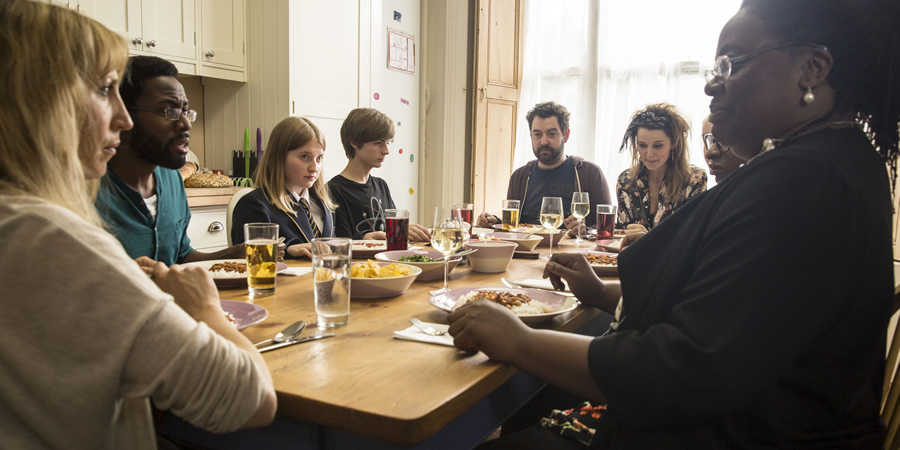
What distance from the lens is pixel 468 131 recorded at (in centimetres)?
509

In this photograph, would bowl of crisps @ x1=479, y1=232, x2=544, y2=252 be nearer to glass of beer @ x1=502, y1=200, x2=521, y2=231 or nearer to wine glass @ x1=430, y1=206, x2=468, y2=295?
glass of beer @ x1=502, y1=200, x2=521, y2=231

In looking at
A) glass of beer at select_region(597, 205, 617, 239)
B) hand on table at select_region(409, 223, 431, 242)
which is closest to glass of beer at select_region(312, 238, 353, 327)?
hand on table at select_region(409, 223, 431, 242)

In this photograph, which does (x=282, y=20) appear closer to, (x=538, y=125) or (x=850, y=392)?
(x=538, y=125)

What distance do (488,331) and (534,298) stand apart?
0.38 meters

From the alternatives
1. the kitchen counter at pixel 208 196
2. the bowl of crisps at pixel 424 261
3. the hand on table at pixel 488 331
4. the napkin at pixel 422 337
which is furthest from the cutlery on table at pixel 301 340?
the kitchen counter at pixel 208 196

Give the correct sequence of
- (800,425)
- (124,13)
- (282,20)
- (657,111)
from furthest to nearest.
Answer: (282,20), (657,111), (124,13), (800,425)

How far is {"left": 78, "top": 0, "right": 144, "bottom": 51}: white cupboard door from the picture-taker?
→ 2857 millimetres

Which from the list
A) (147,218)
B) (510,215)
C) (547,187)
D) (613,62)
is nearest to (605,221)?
(510,215)

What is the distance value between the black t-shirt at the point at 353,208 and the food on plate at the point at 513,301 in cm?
167

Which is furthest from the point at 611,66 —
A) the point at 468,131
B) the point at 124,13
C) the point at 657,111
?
→ the point at 124,13

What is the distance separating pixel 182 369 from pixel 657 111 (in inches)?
118

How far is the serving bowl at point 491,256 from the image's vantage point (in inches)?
66.7

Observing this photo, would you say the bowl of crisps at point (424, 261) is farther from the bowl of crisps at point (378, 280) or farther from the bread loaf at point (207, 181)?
the bread loaf at point (207, 181)

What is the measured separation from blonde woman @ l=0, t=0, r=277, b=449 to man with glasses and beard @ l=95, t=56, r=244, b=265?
1022mm
